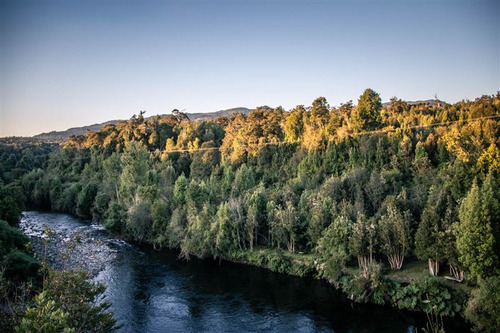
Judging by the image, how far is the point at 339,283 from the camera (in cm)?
3534

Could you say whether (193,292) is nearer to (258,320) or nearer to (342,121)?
(258,320)

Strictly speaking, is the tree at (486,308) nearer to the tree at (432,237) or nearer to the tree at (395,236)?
the tree at (432,237)

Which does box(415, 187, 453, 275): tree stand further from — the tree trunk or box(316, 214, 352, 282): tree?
box(316, 214, 352, 282): tree

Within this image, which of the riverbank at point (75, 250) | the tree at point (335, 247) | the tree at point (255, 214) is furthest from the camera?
the tree at point (255, 214)

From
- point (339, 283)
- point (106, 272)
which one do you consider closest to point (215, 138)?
point (106, 272)

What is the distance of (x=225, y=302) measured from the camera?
33281mm

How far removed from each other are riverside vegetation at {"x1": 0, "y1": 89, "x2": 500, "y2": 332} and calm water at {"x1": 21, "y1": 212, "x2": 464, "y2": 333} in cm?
183

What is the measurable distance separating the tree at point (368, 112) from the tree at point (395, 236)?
905 inches

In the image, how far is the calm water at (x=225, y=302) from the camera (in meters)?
28.5

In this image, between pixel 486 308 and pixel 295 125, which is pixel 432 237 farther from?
pixel 295 125

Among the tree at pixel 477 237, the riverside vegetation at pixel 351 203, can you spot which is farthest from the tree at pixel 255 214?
the tree at pixel 477 237

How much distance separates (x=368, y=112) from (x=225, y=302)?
3934 centimetres

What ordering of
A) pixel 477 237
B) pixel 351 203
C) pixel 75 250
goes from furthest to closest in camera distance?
1. pixel 351 203
2. pixel 75 250
3. pixel 477 237

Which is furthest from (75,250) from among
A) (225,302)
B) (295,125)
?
(295,125)
